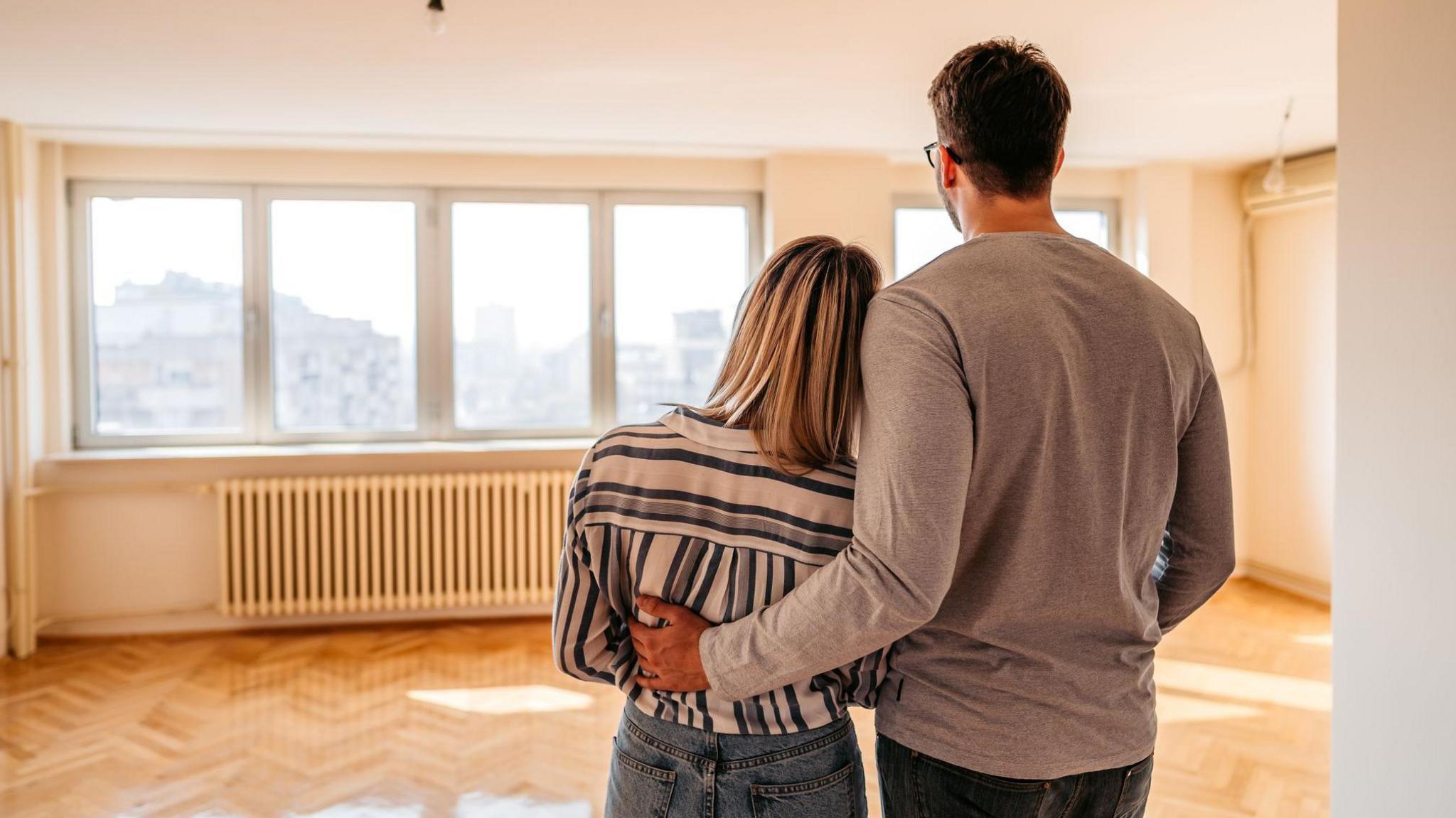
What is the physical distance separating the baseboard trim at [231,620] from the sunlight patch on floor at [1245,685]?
3052 millimetres

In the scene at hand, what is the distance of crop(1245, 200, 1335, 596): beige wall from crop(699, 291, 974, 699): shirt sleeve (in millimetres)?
5171

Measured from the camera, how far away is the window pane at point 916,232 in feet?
18.3

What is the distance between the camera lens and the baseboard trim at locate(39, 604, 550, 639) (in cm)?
477

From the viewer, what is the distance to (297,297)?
5.07 meters

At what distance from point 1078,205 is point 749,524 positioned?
205 inches

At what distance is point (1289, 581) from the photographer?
5.55m

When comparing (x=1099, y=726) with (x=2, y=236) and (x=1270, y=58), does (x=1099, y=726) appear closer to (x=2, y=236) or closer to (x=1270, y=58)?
(x=1270, y=58)

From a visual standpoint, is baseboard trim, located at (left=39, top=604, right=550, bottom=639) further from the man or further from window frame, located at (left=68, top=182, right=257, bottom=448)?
the man

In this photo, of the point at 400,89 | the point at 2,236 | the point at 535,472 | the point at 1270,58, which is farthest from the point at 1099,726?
the point at 2,236

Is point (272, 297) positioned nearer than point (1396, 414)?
No

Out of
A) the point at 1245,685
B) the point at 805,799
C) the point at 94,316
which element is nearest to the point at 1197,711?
the point at 1245,685

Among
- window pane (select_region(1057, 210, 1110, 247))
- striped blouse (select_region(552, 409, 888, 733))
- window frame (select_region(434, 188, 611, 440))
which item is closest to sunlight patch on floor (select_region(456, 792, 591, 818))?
striped blouse (select_region(552, 409, 888, 733))

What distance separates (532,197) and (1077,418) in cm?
462

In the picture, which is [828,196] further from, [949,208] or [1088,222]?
[949,208]
